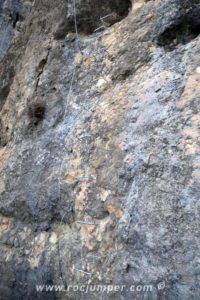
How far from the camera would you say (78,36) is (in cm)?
432

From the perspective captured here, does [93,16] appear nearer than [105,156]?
No

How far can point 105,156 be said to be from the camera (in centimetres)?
331

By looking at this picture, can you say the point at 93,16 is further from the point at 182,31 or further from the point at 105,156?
the point at 105,156

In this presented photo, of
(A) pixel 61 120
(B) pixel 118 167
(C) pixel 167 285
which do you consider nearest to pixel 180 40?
(B) pixel 118 167

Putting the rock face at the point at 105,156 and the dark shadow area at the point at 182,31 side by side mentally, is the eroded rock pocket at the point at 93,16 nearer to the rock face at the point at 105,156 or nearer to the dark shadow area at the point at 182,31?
the rock face at the point at 105,156

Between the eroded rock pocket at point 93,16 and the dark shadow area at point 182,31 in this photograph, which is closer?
the dark shadow area at point 182,31

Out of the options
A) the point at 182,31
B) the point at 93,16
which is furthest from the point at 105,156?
the point at 93,16

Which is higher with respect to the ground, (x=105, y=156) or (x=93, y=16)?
(x=93, y=16)

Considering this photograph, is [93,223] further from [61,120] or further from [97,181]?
[61,120]

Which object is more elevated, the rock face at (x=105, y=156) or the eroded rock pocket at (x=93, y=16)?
the eroded rock pocket at (x=93, y=16)

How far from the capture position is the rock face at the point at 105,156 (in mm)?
2693

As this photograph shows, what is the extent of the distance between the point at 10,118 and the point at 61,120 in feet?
3.57

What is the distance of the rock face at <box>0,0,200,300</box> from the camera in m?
2.69

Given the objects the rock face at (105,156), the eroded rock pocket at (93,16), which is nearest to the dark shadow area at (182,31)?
the rock face at (105,156)
